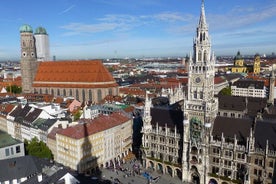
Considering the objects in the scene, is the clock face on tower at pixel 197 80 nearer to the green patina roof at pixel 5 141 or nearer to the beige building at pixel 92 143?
the beige building at pixel 92 143

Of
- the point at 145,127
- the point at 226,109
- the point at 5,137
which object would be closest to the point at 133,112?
the point at 145,127

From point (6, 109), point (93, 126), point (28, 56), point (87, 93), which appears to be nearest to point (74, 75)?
point (87, 93)

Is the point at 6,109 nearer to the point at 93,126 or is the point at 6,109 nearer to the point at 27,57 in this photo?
the point at 93,126

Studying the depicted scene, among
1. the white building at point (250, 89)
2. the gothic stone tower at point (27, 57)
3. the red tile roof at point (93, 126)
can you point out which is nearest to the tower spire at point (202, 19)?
the red tile roof at point (93, 126)

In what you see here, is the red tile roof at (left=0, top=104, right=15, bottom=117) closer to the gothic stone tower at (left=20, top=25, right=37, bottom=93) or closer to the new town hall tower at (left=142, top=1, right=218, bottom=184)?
the gothic stone tower at (left=20, top=25, right=37, bottom=93)

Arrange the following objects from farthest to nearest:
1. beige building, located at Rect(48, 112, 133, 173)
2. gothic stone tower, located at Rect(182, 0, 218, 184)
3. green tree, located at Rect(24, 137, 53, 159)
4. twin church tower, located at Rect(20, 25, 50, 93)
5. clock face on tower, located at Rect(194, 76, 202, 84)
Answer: twin church tower, located at Rect(20, 25, 50, 93)
green tree, located at Rect(24, 137, 53, 159)
beige building, located at Rect(48, 112, 133, 173)
clock face on tower, located at Rect(194, 76, 202, 84)
gothic stone tower, located at Rect(182, 0, 218, 184)

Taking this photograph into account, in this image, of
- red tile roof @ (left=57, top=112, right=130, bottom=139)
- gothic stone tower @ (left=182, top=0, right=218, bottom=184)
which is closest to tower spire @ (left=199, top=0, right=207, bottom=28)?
gothic stone tower @ (left=182, top=0, right=218, bottom=184)
